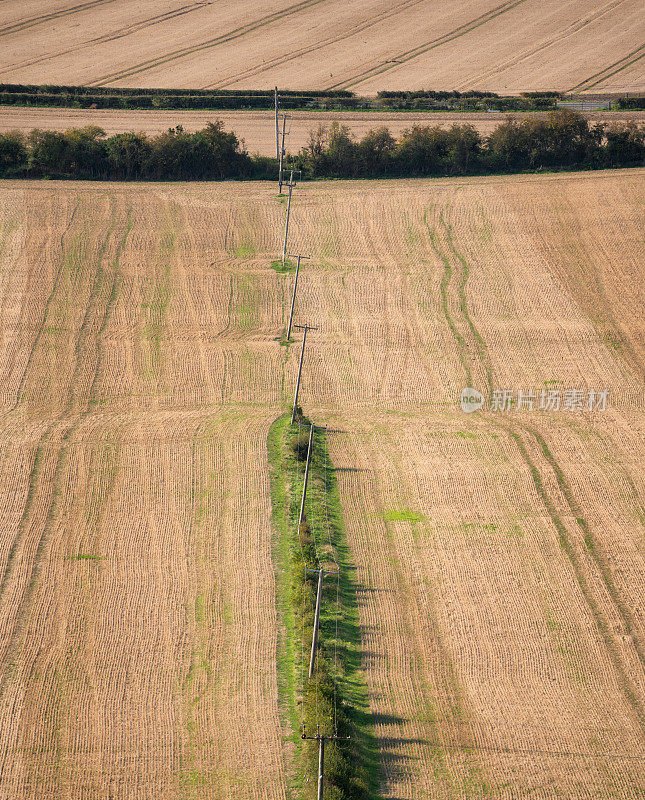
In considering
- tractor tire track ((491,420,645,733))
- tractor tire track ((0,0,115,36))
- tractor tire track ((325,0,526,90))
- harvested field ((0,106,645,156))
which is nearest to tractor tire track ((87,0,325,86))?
harvested field ((0,106,645,156))

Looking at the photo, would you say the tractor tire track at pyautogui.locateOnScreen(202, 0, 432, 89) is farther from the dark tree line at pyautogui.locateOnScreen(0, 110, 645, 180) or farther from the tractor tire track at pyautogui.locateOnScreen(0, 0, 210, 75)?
the dark tree line at pyautogui.locateOnScreen(0, 110, 645, 180)

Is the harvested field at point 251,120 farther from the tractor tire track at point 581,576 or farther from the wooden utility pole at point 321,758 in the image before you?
the wooden utility pole at point 321,758

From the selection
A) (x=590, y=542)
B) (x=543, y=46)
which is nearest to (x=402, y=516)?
(x=590, y=542)

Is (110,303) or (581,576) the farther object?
(110,303)

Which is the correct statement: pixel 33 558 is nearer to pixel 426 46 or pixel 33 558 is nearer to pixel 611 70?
pixel 426 46

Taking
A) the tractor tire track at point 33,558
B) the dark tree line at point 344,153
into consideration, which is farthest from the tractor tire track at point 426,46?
the tractor tire track at point 33,558

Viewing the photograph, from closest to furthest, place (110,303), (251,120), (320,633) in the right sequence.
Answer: (320,633) → (110,303) → (251,120)
